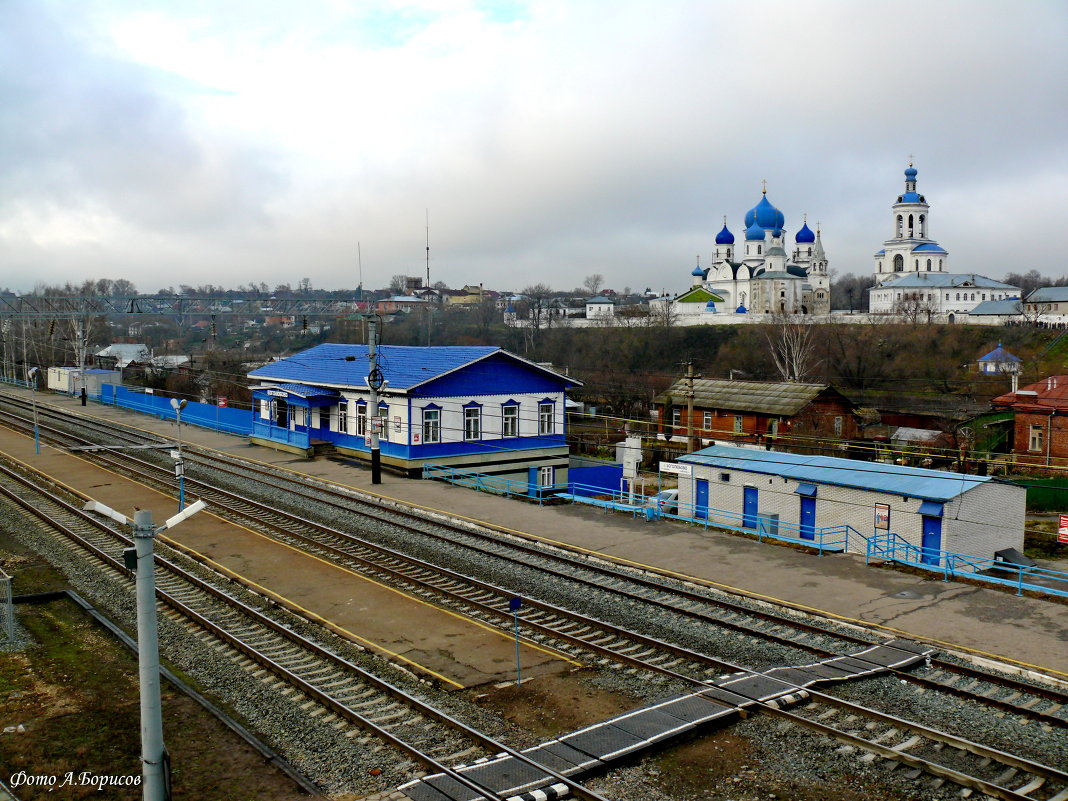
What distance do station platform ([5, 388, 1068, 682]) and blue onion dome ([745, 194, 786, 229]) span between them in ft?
303

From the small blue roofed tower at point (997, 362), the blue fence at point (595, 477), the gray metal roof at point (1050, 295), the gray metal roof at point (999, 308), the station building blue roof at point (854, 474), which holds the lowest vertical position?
the blue fence at point (595, 477)

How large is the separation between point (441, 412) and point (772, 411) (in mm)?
17833

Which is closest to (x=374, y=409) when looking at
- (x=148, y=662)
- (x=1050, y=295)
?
(x=148, y=662)

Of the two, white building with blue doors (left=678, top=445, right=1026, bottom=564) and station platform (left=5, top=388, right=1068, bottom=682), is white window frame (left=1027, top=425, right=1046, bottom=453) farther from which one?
white building with blue doors (left=678, top=445, right=1026, bottom=564)

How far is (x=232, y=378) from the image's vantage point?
6069cm

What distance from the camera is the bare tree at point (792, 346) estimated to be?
206 ft

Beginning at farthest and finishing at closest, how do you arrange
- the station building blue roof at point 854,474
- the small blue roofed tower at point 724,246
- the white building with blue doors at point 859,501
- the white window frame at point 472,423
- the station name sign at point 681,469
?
the small blue roofed tower at point 724,246 → the white window frame at point 472,423 → the station name sign at point 681,469 → the station building blue roof at point 854,474 → the white building with blue doors at point 859,501

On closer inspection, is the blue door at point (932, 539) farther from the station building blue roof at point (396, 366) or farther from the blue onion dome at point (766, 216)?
the blue onion dome at point (766, 216)

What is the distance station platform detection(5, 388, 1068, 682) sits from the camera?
40.3 feet

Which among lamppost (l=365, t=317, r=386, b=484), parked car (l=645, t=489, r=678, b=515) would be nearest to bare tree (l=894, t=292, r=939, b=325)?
parked car (l=645, t=489, r=678, b=515)

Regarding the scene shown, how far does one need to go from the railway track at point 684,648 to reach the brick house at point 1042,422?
2831 centimetres

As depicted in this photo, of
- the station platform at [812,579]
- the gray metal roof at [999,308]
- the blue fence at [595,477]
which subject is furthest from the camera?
the gray metal roof at [999,308]

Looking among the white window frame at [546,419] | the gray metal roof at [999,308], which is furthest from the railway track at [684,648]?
the gray metal roof at [999,308]

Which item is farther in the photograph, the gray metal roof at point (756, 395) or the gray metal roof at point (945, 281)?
the gray metal roof at point (945, 281)
